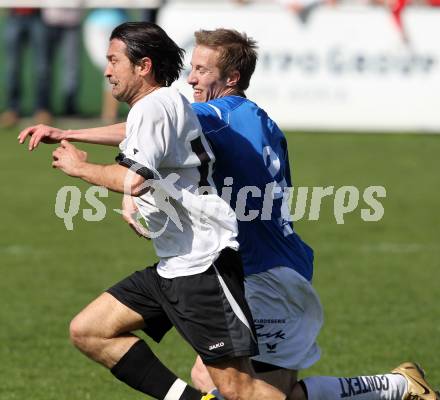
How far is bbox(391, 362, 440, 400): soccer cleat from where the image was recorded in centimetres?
622

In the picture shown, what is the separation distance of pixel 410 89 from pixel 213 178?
11973 mm

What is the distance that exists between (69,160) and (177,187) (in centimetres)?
51

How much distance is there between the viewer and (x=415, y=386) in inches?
245

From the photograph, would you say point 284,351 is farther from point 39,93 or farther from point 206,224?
point 39,93

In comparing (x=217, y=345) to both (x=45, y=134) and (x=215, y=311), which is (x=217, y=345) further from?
(x=45, y=134)

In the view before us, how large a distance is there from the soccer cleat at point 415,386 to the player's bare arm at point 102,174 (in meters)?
2.12

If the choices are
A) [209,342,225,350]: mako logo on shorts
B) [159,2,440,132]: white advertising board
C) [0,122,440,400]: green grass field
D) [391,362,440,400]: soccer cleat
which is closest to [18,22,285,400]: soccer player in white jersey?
[209,342,225,350]: mako logo on shorts

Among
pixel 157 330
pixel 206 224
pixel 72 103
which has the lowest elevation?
pixel 72 103

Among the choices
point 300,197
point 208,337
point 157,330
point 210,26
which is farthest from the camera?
point 210,26

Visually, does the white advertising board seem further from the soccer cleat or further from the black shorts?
the black shorts

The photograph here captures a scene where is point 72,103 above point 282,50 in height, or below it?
below

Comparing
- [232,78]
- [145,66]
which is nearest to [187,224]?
[145,66]

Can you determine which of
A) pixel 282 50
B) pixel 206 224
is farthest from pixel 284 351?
pixel 282 50

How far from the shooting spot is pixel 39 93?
18.3 metres
